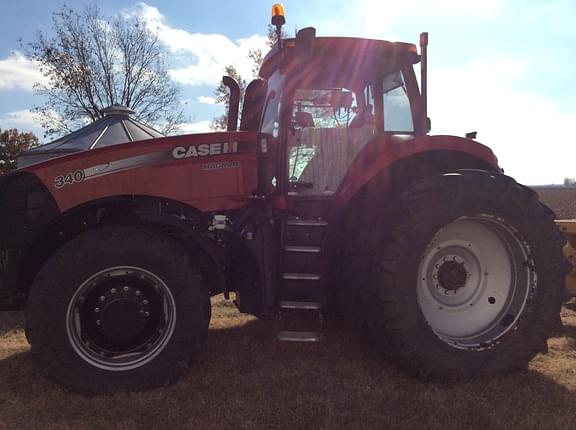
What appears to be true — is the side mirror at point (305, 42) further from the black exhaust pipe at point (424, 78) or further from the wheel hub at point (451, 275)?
the wheel hub at point (451, 275)

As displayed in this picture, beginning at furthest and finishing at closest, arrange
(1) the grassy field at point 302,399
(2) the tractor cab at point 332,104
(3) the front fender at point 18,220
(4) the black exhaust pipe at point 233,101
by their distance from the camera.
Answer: (4) the black exhaust pipe at point 233,101
(2) the tractor cab at point 332,104
(3) the front fender at point 18,220
(1) the grassy field at point 302,399

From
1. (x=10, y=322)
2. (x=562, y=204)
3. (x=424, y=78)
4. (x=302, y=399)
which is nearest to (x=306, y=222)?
(x=302, y=399)

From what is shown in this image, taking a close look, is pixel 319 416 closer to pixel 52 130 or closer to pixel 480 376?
pixel 480 376

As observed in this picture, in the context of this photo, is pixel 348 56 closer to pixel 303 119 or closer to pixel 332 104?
pixel 332 104

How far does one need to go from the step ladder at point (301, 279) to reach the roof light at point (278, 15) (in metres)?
1.49

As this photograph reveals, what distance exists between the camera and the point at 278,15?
11.5 feet

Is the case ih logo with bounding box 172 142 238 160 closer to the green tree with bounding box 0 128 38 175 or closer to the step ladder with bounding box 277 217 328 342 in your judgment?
the step ladder with bounding box 277 217 328 342

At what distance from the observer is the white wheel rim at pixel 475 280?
3.30m

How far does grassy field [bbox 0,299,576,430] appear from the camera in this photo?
2.58 m

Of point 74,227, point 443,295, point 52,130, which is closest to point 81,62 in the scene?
point 52,130

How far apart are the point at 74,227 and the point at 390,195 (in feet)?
7.62

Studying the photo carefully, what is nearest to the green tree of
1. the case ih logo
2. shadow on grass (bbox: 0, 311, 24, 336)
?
shadow on grass (bbox: 0, 311, 24, 336)

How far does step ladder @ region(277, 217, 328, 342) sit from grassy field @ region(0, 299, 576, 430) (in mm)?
345

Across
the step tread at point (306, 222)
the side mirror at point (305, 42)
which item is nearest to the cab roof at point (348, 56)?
the side mirror at point (305, 42)
